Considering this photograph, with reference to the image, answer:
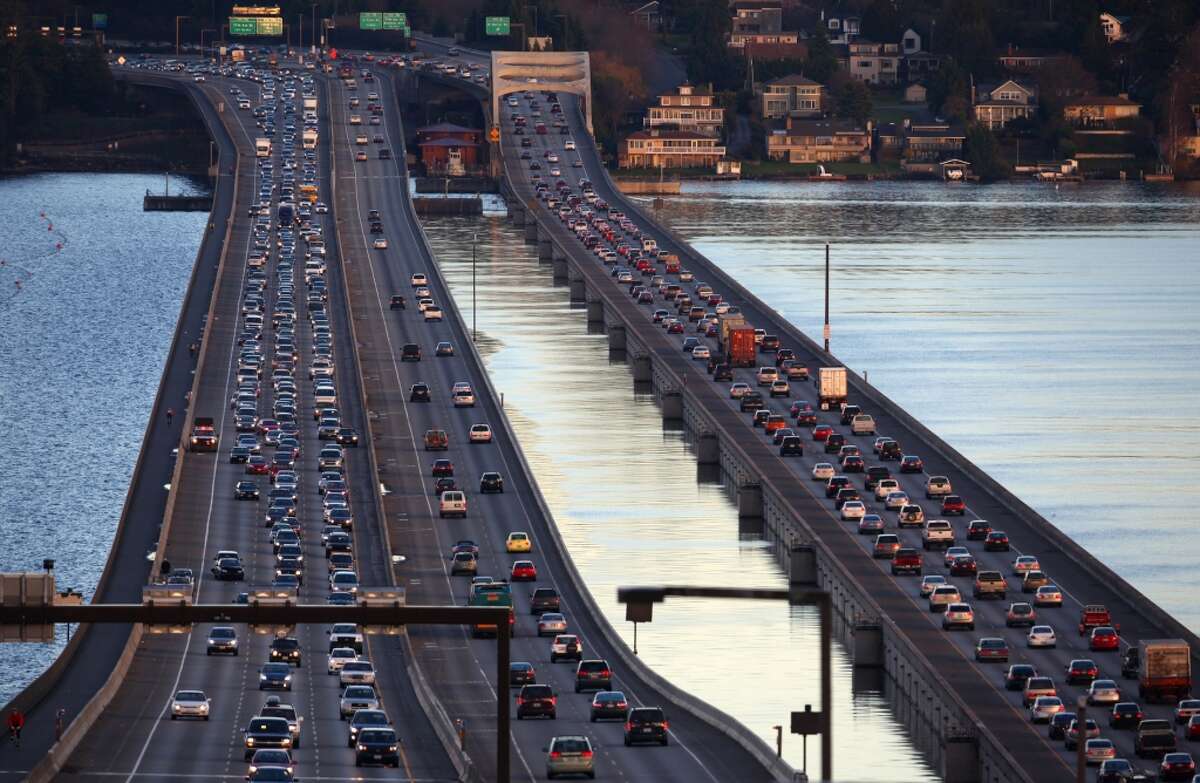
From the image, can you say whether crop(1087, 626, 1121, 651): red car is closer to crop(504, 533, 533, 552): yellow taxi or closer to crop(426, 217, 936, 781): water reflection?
crop(426, 217, 936, 781): water reflection

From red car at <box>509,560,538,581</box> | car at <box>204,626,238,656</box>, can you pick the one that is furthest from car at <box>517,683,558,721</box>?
red car at <box>509,560,538,581</box>

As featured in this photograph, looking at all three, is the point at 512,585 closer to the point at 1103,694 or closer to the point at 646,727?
the point at 1103,694

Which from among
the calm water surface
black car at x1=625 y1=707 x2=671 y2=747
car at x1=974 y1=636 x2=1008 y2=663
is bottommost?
the calm water surface

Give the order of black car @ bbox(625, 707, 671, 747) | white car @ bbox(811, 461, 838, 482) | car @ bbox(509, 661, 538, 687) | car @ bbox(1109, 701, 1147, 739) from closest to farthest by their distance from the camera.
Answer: black car @ bbox(625, 707, 671, 747)
car @ bbox(1109, 701, 1147, 739)
car @ bbox(509, 661, 538, 687)
white car @ bbox(811, 461, 838, 482)

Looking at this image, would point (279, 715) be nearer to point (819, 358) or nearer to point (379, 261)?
point (819, 358)

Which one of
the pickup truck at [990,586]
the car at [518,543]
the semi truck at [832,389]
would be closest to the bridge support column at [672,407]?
the semi truck at [832,389]

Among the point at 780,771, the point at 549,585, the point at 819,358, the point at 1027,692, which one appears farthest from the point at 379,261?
the point at 780,771
